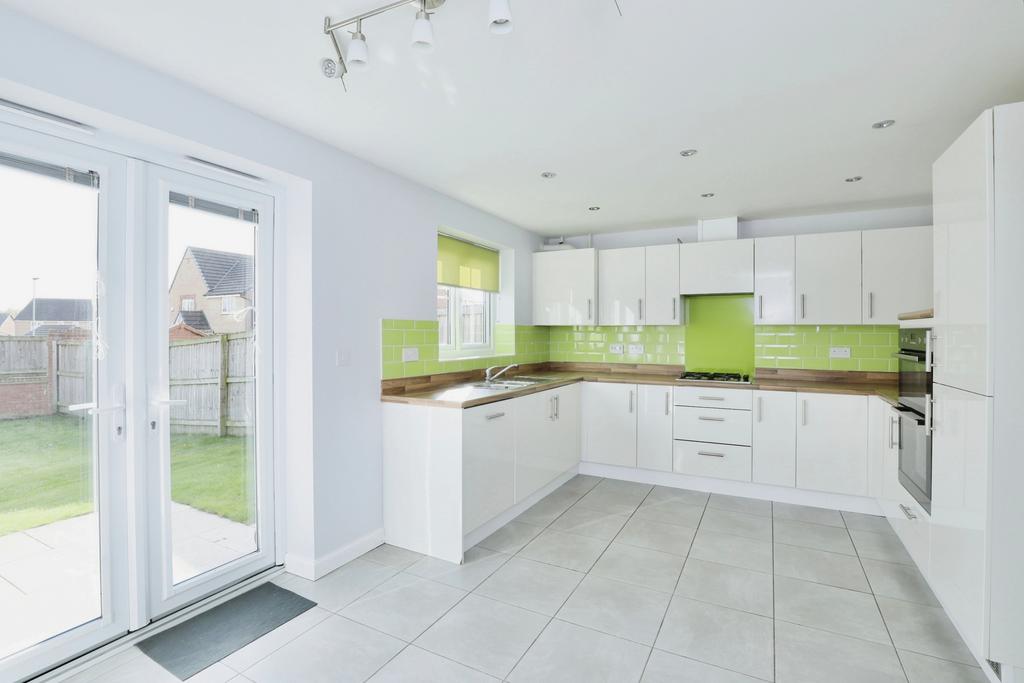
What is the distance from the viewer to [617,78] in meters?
2.03

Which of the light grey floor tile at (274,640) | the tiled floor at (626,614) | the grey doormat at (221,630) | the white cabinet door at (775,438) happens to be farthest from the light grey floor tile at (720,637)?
the white cabinet door at (775,438)

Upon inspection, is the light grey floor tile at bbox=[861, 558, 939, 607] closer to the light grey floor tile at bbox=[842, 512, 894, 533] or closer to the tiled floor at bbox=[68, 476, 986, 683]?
the tiled floor at bbox=[68, 476, 986, 683]

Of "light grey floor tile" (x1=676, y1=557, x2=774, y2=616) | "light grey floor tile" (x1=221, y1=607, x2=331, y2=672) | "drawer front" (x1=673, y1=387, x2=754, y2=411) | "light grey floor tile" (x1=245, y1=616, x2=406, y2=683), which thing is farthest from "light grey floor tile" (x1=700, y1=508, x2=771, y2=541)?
"light grey floor tile" (x1=221, y1=607, x2=331, y2=672)

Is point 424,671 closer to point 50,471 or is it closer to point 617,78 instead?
point 50,471

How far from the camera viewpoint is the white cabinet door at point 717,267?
416cm

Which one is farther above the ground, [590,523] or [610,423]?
[610,423]

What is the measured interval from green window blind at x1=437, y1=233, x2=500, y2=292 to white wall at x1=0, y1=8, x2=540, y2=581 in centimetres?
35

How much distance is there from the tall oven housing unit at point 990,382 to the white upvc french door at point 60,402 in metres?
3.23

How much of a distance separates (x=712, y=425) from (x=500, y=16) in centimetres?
347

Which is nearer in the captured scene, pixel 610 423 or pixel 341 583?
pixel 341 583

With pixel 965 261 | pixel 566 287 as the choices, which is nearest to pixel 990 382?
pixel 965 261

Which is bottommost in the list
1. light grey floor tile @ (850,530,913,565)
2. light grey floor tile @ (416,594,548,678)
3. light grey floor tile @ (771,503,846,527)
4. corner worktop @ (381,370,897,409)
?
light grey floor tile @ (416,594,548,678)

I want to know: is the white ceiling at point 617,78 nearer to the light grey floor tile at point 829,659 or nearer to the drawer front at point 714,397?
the drawer front at point 714,397

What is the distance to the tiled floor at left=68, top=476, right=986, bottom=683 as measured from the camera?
6.28 feet
